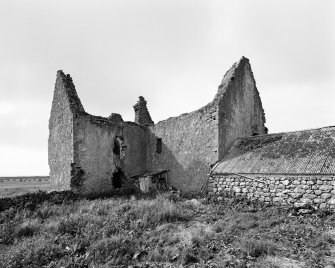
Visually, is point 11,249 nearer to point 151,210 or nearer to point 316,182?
point 151,210

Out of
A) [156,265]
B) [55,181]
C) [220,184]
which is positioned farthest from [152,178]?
[156,265]

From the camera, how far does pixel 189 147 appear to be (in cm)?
1508

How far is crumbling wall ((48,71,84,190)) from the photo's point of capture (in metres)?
15.2

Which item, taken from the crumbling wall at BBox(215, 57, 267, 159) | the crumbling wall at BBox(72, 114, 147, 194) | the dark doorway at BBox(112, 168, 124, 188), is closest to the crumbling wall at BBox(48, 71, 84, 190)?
the crumbling wall at BBox(72, 114, 147, 194)

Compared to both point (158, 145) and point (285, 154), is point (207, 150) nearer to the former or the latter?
point (285, 154)

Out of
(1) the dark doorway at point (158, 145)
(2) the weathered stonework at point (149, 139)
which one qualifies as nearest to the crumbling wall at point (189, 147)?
(2) the weathered stonework at point (149, 139)

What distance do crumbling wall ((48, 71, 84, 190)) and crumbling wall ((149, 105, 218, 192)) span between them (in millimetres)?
5159

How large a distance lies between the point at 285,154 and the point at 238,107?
15.0 feet

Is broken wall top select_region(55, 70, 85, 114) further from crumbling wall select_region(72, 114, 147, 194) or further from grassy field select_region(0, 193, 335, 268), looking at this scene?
grassy field select_region(0, 193, 335, 268)

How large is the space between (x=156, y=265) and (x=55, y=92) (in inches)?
542

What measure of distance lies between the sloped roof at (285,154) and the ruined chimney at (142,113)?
A: 872 cm

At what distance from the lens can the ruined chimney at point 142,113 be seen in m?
21.1

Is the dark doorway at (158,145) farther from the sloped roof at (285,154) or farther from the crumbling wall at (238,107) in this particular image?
the sloped roof at (285,154)

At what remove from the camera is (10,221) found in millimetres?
9508
